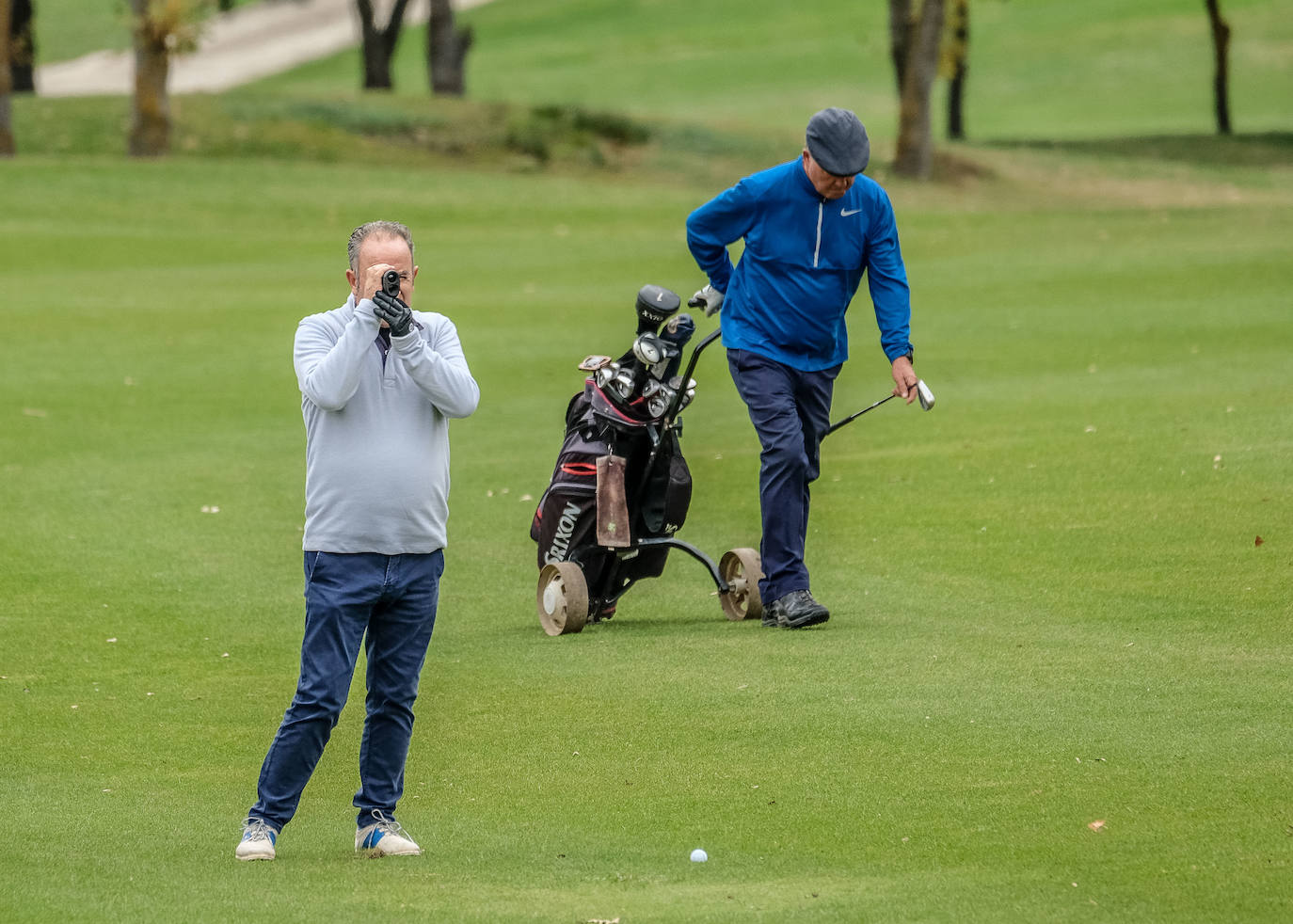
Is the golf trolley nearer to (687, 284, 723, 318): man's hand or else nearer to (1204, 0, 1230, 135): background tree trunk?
(687, 284, 723, 318): man's hand

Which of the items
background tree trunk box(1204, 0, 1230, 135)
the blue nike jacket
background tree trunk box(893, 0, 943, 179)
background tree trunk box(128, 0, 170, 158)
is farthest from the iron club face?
background tree trunk box(1204, 0, 1230, 135)

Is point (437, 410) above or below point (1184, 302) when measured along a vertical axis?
above

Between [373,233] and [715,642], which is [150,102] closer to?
[715,642]

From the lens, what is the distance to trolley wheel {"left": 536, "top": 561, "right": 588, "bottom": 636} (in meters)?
8.47

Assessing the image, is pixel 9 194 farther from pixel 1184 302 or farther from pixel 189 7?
pixel 1184 302

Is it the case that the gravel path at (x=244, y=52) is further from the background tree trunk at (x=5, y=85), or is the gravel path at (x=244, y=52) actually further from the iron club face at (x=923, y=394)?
the iron club face at (x=923, y=394)

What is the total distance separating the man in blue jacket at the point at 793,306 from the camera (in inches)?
329

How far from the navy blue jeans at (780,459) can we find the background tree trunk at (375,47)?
3746 centimetres

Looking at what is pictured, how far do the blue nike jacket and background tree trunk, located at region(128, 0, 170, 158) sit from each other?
26.3 meters

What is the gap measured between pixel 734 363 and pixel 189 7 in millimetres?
24995

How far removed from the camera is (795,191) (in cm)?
838

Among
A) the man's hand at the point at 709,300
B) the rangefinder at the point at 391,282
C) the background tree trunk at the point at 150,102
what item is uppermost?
the rangefinder at the point at 391,282

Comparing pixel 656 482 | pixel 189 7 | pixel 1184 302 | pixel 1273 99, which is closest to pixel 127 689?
pixel 656 482

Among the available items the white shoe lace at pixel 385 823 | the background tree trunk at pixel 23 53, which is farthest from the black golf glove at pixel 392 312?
the background tree trunk at pixel 23 53
